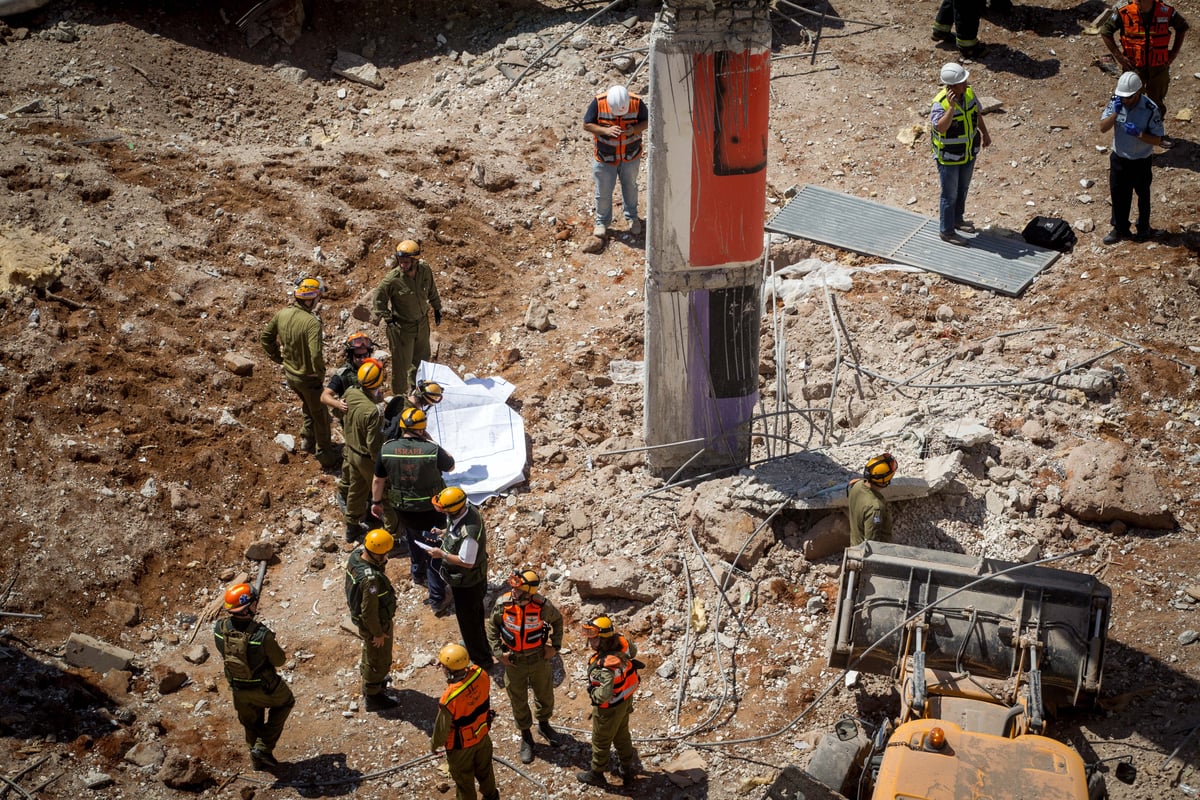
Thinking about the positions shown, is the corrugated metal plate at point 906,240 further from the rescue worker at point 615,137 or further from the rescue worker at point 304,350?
the rescue worker at point 304,350

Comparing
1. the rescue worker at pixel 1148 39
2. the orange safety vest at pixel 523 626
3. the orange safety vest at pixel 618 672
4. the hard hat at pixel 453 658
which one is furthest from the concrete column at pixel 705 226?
the rescue worker at pixel 1148 39

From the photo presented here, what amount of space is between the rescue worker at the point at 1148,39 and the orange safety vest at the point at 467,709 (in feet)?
28.9

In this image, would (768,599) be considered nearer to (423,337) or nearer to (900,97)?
(423,337)

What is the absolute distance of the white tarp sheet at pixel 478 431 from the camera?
8.91 meters

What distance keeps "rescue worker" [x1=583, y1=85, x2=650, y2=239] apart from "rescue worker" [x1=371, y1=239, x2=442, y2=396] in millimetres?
2629

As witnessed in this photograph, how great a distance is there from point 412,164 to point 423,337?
341 centimetres

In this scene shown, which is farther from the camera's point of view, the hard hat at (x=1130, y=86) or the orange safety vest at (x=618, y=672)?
the hard hat at (x=1130, y=86)

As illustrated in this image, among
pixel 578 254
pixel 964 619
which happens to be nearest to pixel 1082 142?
pixel 578 254

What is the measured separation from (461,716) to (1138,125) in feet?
24.7

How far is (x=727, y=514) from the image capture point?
7738 mm

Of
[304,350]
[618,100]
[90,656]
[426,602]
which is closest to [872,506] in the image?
[426,602]

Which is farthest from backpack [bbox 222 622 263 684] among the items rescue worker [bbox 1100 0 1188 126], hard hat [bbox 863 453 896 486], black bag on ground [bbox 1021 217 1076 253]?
rescue worker [bbox 1100 0 1188 126]

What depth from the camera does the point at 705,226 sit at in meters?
7.65

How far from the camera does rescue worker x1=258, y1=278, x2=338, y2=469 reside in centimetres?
872
